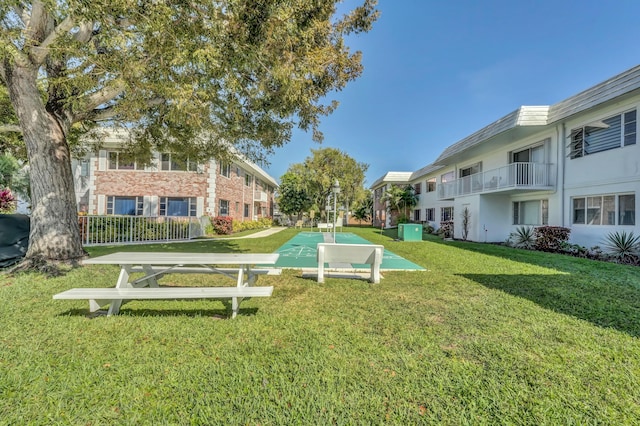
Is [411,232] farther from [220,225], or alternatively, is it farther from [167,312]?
[167,312]

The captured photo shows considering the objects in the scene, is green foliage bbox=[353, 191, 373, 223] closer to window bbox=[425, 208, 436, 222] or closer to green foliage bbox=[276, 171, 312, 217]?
green foliage bbox=[276, 171, 312, 217]

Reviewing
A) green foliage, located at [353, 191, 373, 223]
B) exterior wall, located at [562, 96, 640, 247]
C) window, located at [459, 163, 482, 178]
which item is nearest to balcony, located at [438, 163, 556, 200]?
exterior wall, located at [562, 96, 640, 247]

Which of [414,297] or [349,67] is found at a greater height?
[349,67]

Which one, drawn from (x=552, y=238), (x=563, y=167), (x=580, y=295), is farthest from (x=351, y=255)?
(x=563, y=167)

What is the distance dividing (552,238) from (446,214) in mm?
11942

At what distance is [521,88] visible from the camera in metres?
26.0

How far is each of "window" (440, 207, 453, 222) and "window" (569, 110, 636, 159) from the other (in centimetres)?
1126

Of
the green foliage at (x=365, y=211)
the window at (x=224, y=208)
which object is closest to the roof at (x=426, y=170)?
the window at (x=224, y=208)

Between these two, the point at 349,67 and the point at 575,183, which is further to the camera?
the point at 575,183

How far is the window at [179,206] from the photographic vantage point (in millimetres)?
19766

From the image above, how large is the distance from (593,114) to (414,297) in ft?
40.6

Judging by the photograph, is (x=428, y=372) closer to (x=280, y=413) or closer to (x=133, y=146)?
(x=280, y=413)

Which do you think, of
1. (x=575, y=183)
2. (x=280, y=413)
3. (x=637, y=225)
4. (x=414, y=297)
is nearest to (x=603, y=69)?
(x=575, y=183)

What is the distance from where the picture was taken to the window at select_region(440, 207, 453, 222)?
23856 millimetres
